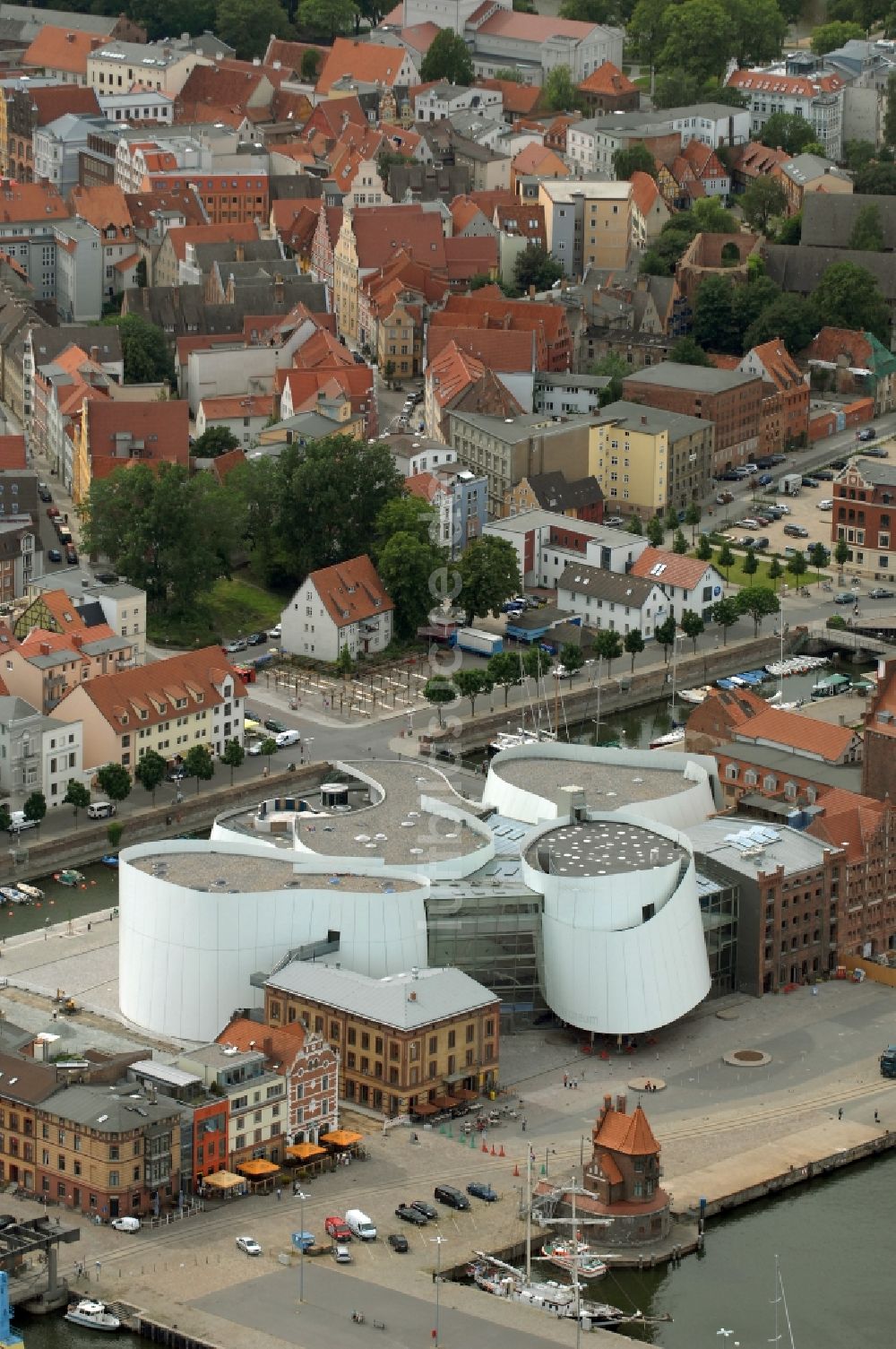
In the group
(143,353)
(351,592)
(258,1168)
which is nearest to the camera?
(258,1168)

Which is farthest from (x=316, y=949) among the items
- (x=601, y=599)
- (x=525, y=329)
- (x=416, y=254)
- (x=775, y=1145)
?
(x=416, y=254)

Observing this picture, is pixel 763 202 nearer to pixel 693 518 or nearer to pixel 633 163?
pixel 633 163

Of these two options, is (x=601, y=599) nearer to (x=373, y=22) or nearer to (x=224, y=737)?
(x=224, y=737)

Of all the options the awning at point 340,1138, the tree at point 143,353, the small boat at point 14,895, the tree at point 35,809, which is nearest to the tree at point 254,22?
the tree at point 143,353

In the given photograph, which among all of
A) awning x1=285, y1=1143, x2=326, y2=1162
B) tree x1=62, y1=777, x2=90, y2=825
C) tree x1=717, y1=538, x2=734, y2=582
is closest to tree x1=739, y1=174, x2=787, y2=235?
tree x1=717, y1=538, x2=734, y2=582

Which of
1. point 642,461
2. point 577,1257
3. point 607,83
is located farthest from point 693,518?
point 577,1257

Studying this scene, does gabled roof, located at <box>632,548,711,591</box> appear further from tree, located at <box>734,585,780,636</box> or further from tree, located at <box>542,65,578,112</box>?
tree, located at <box>542,65,578,112</box>
